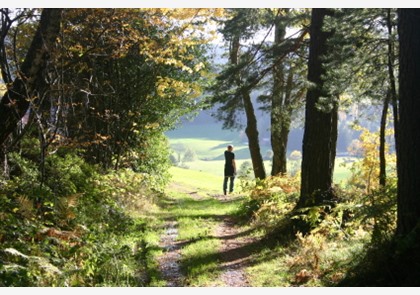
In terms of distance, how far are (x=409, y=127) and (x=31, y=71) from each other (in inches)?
199

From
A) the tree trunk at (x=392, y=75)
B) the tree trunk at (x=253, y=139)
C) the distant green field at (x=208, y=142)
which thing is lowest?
the distant green field at (x=208, y=142)

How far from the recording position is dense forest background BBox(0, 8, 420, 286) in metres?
4.94

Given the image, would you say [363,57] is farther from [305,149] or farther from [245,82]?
[245,82]

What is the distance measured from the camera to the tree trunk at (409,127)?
484cm

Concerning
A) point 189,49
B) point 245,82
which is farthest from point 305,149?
point 189,49

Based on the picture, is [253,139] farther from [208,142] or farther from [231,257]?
[208,142]

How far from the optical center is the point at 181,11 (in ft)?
36.0

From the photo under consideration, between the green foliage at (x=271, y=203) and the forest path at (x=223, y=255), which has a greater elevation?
the green foliage at (x=271, y=203)

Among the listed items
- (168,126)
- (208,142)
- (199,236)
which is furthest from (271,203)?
(208,142)

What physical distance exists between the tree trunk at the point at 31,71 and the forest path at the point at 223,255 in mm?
3020

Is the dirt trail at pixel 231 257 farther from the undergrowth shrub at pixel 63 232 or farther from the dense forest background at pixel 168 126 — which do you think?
the undergrowth shrub at pixel 63 232

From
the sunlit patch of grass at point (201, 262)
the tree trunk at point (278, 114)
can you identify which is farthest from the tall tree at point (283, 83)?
the sunlit patch of grass at point (201, 262)

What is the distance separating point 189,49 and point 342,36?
9.02 metres

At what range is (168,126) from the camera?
55.6ft
